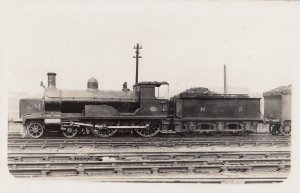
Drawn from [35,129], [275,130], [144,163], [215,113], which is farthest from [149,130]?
[275,130]

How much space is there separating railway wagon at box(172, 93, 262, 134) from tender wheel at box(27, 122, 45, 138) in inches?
192

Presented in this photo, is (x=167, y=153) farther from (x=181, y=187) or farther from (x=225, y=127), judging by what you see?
(x=225, y=127)

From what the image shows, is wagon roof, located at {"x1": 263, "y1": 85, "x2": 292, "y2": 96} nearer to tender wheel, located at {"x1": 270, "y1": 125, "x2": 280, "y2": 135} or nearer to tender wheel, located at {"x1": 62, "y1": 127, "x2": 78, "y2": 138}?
tender wheel, located at {"x1": 270, "y1": 125, "x2": 280, "y2": 135}

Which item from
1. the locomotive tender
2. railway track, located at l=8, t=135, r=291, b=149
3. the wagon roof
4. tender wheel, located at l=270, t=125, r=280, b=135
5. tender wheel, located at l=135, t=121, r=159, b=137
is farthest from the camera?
tender wheel, located at l=270, t=125, r=280, b=135

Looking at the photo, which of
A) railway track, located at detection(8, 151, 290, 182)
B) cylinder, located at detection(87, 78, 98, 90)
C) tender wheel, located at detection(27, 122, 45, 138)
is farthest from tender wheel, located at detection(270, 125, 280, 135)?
tender wheel, located at detection(27, 122, 45, 138)

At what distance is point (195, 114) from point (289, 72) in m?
4.76

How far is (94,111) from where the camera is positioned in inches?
538

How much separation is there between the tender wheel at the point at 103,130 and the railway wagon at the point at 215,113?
2.46 meters

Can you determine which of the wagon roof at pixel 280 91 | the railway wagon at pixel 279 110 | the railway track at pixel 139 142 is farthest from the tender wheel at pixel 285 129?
the wagon roof at pixel 280 91

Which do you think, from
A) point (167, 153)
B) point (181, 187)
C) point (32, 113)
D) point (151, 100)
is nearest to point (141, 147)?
point (167, 153)

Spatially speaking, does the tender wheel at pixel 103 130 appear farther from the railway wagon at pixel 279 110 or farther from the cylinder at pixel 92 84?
the railway wagon at pixel 279 110

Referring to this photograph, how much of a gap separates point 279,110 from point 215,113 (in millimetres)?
2558

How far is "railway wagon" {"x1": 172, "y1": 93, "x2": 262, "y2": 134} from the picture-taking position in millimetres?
14375

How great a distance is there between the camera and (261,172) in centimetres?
967
